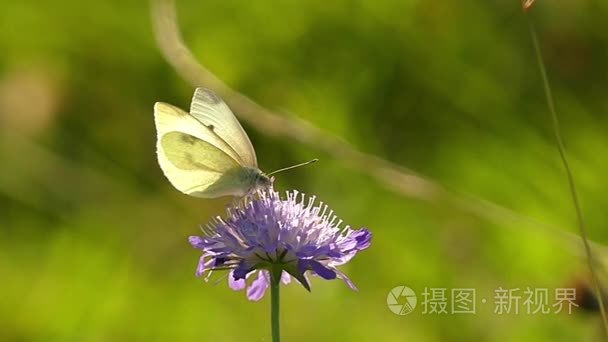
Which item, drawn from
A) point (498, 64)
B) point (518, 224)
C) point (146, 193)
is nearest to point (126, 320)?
point (146, 193)

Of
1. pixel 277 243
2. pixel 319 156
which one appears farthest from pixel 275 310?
pixel 319 156

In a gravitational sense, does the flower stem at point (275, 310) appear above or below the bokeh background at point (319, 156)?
below

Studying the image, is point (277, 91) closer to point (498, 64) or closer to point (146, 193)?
point (146, 193)

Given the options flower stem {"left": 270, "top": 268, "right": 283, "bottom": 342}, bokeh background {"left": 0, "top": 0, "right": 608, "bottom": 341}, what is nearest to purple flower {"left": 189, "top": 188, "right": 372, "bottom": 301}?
flower stem {"left": 270, "top": 268, "right": 283, "bottom": 342}

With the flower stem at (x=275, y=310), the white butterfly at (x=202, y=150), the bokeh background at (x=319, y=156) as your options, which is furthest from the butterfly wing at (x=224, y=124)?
the bokeh background at (x=319, y=156)
